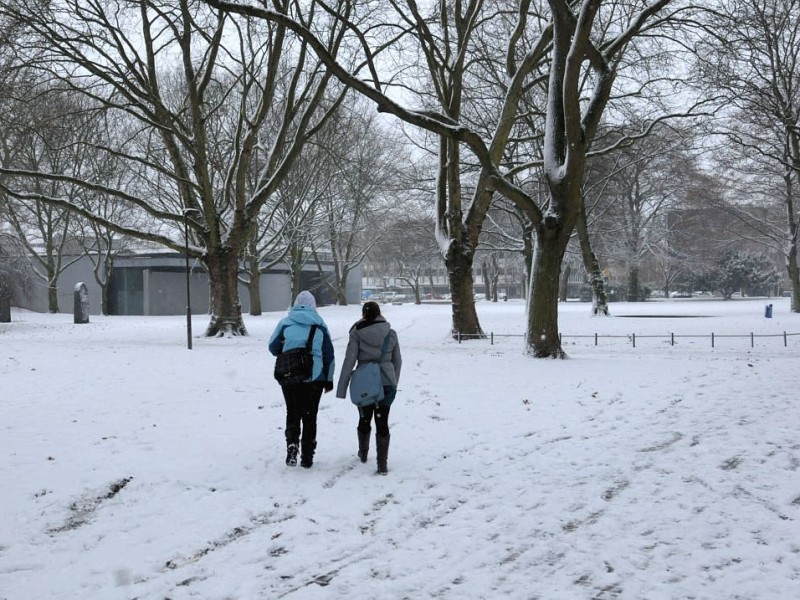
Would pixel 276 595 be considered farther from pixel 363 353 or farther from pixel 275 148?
pixel 275 148

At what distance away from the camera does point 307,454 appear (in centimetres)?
616

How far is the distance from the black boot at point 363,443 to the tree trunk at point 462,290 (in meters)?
12.4

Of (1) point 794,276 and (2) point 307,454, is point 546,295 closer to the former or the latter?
(2) point 307,454

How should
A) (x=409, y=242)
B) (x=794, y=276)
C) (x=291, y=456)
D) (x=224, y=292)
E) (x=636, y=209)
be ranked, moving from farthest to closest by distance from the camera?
(x=409, y=242) < (x=636, y=209) < (x=794, y=276) < (x=224, y=292) < (x=291, y=456)

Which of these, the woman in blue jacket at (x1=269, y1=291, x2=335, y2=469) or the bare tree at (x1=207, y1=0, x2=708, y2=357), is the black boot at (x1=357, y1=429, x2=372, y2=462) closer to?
the woman in blue jacket at (x1=269, y1=291, x2=335, y2=469)

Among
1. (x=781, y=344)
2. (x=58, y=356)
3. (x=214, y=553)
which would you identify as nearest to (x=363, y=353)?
(x=214, y=553)

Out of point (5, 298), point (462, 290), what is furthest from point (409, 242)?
point (462, 290)

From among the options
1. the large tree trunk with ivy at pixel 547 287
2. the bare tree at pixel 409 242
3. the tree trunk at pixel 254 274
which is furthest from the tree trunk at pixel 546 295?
the bare tree at pixel 409 242

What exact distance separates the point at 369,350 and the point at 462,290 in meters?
13.0

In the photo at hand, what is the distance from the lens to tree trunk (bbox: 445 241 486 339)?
18625 mm

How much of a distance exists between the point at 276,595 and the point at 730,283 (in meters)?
67.4

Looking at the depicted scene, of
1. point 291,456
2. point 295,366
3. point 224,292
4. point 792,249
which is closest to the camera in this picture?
point 295,366

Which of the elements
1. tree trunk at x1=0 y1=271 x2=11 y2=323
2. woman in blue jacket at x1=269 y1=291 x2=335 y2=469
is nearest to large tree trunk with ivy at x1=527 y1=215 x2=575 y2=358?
woman in blue jacket at x1=269 y1=291 x2=335 y2=469

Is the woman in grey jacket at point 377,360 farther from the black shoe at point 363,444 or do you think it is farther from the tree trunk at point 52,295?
the tree trunk at point 52,295
